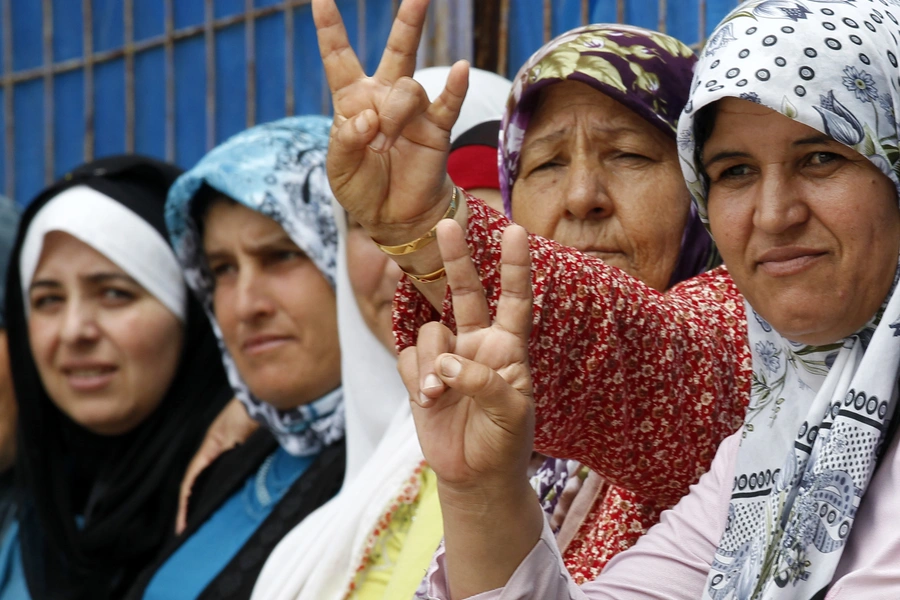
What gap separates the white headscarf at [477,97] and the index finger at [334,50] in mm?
1127

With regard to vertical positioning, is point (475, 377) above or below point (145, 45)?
above

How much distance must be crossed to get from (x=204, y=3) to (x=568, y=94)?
2759 millimetres


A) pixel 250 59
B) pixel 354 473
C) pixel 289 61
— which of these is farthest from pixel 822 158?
pixel 250 59

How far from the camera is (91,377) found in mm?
3871

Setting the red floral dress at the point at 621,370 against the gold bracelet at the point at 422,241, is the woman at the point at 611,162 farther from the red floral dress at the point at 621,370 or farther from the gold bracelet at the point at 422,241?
the gold bracelet at the point at 422,241

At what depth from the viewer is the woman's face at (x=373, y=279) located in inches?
118

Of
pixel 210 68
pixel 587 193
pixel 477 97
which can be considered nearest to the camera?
pixel 587 193

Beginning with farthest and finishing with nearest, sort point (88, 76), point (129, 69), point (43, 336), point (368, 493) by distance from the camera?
point (88, 76), point (129, 69), point (43, 336), point (368, 493)

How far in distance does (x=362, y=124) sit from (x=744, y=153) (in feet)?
1.68

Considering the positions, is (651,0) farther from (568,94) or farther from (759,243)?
(759,243)

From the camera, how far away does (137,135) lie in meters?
5.08

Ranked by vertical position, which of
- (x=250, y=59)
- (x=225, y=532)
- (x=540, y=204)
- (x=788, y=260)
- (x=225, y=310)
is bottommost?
(x=225, y=532)

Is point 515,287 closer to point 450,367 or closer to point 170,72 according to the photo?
point 450,367

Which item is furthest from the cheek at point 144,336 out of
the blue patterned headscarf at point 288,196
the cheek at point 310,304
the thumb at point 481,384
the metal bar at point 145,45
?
the thumb at point 481,384
